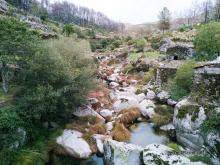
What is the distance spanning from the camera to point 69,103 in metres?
23.9

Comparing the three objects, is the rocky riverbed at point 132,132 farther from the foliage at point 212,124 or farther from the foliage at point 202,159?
the foliage at point 212,124

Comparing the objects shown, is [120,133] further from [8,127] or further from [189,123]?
[8,127]

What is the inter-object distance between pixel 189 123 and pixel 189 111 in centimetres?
101

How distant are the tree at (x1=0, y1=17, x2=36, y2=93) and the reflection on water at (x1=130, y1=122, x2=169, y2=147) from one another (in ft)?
37.9

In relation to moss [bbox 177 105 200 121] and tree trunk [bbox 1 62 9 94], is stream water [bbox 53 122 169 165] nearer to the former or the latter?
moss [bbox 177 105 200 121]

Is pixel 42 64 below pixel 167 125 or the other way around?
the other way around

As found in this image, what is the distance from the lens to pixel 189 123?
22250 mm

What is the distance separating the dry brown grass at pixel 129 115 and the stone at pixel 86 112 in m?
2.06

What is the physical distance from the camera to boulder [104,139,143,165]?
18.7 meters

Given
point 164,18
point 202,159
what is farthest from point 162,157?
point 164,18

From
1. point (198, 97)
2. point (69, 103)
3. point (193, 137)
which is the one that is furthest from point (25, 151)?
point (198, 97)

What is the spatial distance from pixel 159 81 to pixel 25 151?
22.3 meters

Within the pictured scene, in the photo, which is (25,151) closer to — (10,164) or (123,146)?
(10,164)

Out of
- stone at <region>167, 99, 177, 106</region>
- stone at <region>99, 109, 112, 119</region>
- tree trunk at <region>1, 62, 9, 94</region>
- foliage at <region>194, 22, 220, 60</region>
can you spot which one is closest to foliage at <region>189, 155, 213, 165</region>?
stone at <region>99, 109, 112, 119</region>
